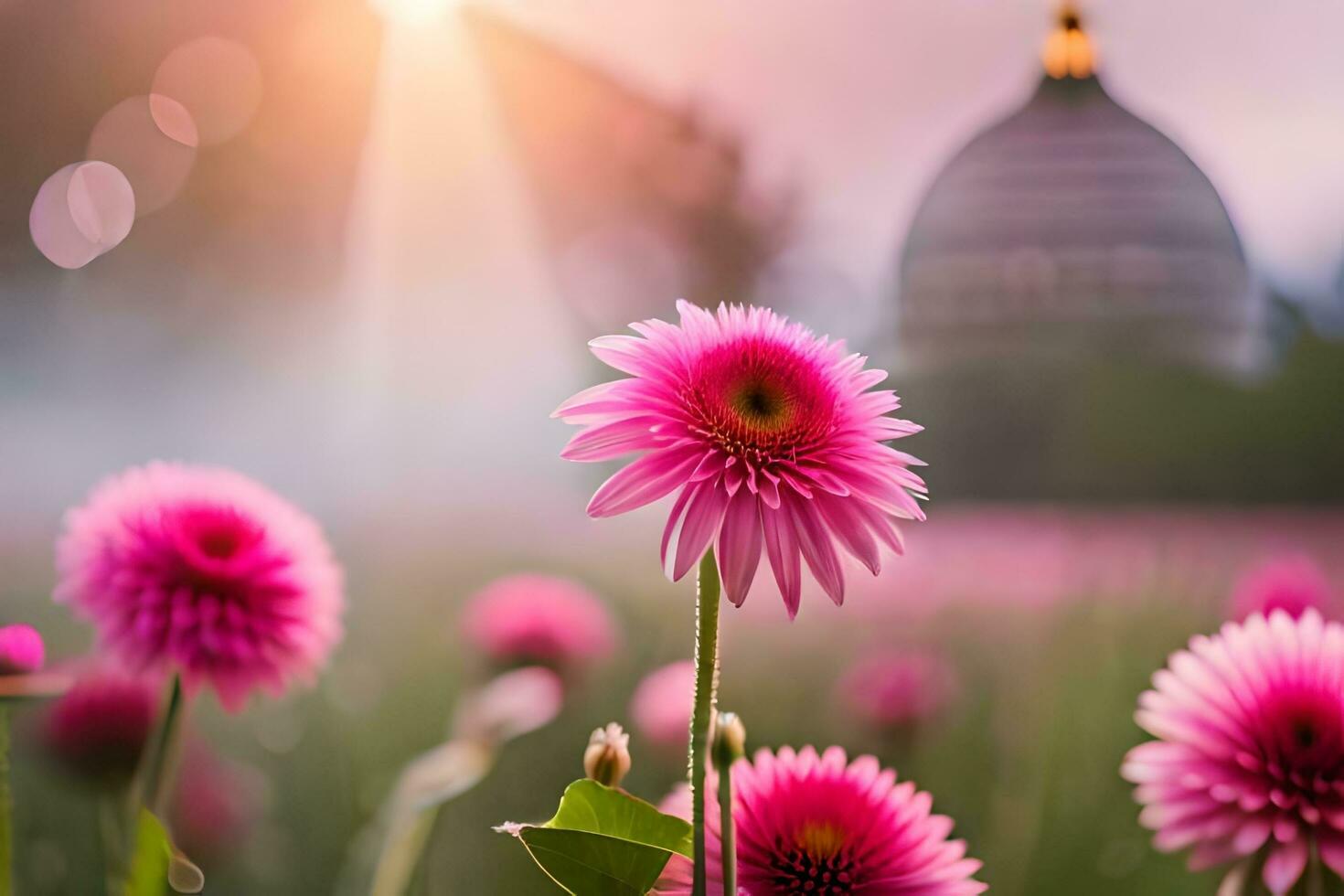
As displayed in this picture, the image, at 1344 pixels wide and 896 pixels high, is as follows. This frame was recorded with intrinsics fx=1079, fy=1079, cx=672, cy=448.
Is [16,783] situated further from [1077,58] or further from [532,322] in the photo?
[1077,58]

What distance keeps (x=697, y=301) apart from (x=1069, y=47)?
35 cm

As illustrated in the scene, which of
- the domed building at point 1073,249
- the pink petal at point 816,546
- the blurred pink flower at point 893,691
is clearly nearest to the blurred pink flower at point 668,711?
the blurred pink flower at point 893,691

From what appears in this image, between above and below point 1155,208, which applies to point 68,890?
below

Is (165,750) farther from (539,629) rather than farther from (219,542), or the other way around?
(539,629)

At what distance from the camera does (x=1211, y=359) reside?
0.93m

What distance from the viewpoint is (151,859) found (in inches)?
10.2

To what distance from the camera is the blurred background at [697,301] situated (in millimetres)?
754

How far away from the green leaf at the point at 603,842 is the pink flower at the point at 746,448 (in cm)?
5

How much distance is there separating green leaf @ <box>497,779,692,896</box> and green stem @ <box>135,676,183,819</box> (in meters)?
0.11

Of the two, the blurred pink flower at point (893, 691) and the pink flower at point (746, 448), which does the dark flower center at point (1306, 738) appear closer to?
the pink flower at point (746, 448)

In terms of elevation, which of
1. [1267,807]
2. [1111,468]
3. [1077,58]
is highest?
[1077,58]

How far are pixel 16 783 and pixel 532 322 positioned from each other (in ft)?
1.53

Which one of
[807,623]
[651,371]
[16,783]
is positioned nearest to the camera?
[651,371]

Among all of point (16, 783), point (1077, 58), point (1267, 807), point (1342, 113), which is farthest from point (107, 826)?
point (1342, 113)
